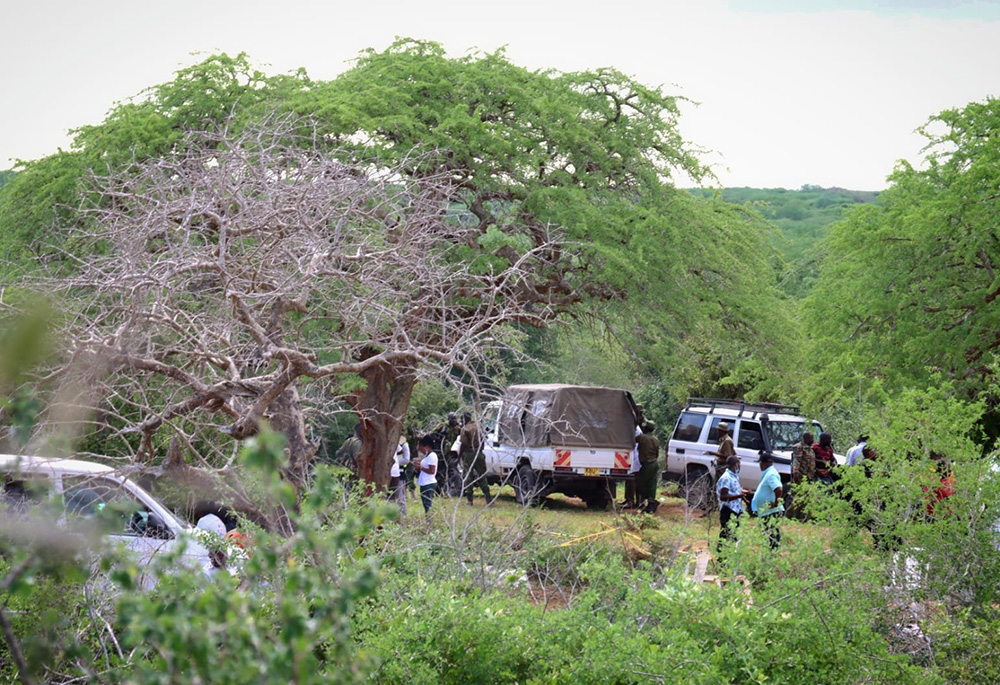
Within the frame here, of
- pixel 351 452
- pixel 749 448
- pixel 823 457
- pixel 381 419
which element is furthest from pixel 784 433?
pixel 351 452

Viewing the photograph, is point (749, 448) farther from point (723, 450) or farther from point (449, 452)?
point (449, 452)

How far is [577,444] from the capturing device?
19.4 m

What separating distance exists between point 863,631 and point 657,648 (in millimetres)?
1309

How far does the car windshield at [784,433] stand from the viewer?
1930 centimetres

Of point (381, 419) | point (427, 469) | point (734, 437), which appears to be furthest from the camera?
point (734, 437)

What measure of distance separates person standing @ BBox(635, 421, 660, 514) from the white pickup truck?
1.26 feet

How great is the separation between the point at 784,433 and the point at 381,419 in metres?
7.44

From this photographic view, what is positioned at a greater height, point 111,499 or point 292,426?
point 292,426

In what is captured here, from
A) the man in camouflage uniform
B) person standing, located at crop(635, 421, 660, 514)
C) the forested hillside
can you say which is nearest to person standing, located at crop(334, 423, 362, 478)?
the man in camouflage uniform

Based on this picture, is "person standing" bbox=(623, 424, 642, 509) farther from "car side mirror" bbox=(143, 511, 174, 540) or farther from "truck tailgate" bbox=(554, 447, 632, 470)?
"car side mirror" bbox=(143, 511, 174, 540)

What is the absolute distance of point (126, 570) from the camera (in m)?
2.20

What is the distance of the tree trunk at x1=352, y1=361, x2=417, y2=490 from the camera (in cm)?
1628

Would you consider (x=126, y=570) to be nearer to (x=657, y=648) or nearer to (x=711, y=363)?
(x=657, y=648)

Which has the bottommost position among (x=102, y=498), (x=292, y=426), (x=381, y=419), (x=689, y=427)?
(x=689, y=427)
